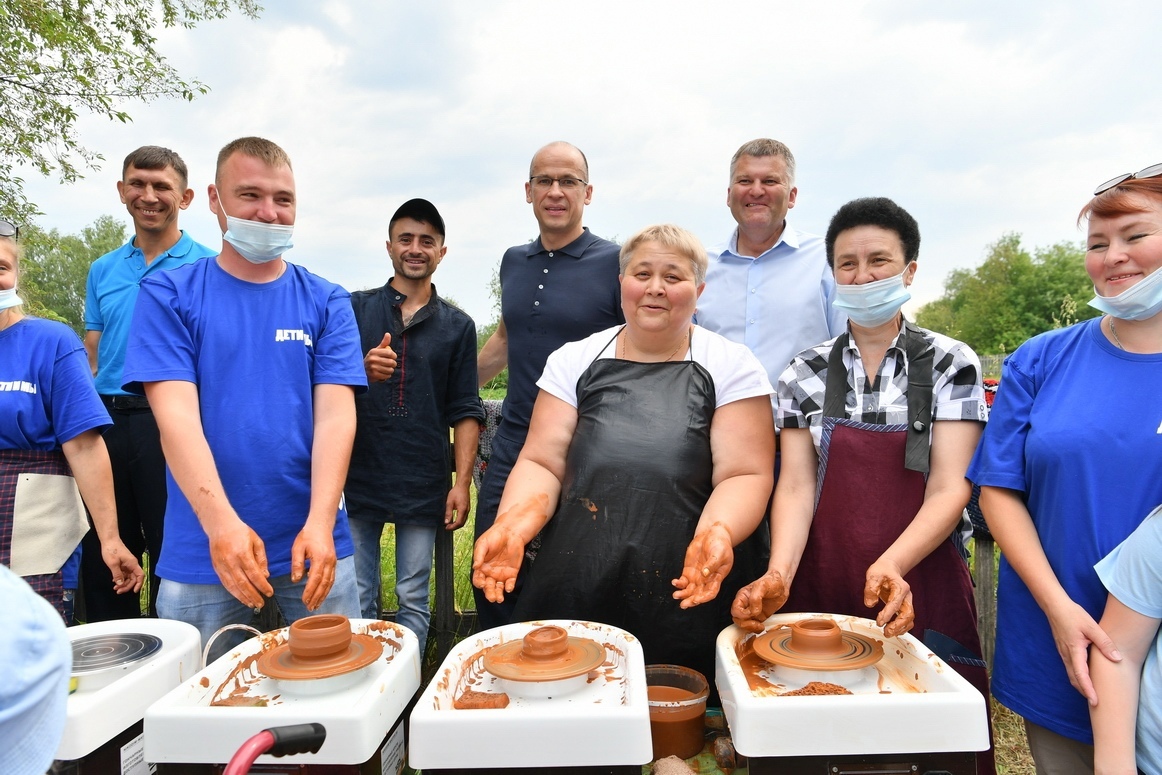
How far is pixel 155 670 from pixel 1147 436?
2.64 m

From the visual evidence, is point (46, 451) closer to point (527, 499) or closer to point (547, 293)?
point (527, 499)

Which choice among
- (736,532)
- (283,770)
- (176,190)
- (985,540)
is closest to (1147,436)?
(736,532)

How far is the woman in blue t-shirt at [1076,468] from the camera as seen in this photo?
1916 millimetres

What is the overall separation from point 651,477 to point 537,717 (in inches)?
40.7

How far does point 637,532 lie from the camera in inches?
93.4

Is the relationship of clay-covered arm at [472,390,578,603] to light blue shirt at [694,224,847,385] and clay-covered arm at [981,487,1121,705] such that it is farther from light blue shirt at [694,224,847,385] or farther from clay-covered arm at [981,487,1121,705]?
clay-covered arm at [981,487,1121,705]

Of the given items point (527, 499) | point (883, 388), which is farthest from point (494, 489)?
point (883, 388)

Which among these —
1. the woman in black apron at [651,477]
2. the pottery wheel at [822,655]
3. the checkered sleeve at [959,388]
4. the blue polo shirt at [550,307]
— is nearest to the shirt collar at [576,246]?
the blue polo shirt at [550,307]

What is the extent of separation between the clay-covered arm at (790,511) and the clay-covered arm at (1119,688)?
80 cm

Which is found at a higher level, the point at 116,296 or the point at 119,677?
the point at 116,296

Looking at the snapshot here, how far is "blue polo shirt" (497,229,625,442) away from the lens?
362cm

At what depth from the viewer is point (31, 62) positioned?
29.8ft

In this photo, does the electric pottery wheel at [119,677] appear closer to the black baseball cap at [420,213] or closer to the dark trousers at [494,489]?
the dark trousers at [494,489]

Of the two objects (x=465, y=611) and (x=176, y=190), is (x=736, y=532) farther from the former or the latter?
(x=176, y=190)
